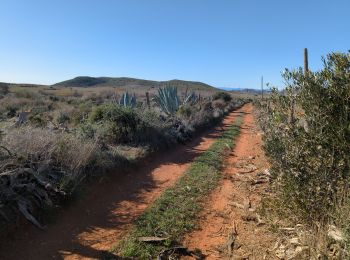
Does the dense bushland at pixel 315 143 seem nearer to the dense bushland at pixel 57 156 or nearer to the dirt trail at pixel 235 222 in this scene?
the dirt trail at pixel 235 222

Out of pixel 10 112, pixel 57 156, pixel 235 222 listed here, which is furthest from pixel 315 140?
pixel 10 112

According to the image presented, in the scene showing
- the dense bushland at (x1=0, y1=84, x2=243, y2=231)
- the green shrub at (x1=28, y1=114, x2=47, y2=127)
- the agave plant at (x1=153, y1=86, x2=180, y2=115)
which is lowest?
the dense bushland at (x1=0, y1=84, x2=243, y2=231)

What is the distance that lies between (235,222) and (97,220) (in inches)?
97.2

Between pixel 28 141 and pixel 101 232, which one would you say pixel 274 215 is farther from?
pixel 28 141

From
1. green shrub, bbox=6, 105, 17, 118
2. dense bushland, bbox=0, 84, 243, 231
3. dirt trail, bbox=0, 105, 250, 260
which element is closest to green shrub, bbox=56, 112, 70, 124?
dense bushland, bbox=0, 84, 243, 231

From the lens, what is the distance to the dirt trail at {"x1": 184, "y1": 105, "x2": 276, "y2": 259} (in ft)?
17.4

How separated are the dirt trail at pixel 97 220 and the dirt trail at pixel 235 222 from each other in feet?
4.20

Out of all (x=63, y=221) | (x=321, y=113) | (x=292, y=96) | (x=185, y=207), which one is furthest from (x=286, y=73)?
(x=63, y=221)

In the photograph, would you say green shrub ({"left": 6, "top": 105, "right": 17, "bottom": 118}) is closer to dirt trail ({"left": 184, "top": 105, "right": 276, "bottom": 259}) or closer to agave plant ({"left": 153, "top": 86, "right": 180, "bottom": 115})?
A: agave plant ({"left": 153, "top": 86, "right": 180, "bottom": 115})

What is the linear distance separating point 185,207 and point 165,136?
7.19 metres

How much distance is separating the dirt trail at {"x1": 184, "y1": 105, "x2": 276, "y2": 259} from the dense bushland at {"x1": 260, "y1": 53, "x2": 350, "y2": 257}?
0.76 m

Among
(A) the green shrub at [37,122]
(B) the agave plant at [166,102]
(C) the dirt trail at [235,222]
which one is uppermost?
(B) the agave plant at [166,102]

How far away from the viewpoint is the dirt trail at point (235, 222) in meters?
5.30

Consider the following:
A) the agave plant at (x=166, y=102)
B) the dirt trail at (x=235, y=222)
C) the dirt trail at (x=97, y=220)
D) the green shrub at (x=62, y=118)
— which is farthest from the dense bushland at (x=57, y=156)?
the agave plant at (x=166, y=102)
